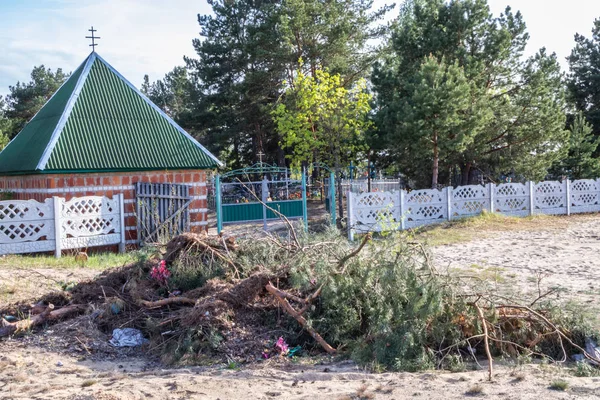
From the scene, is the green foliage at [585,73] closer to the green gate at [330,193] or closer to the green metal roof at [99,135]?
the green gate at [330,193]

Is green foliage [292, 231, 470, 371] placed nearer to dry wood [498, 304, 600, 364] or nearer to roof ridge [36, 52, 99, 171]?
dry wood [498, 304, 600, 364]

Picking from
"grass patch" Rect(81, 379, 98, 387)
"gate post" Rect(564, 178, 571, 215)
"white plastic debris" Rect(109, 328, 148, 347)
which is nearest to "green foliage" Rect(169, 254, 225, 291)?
"white plastic debris" Rect(109, 328, 148, 347)

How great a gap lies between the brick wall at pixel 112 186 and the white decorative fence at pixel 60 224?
1.86ft

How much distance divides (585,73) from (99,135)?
30.9 metres

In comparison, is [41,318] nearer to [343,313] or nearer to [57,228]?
[343,313]

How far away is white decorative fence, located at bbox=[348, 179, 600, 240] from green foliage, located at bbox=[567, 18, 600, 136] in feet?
51.5

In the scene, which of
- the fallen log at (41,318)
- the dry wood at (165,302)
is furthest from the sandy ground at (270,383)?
the dry wood at (165,302)

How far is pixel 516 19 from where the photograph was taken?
22.4 m

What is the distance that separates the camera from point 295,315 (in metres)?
Result: 6.47

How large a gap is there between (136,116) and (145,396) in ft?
40.0

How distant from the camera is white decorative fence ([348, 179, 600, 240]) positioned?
17156 millimetres

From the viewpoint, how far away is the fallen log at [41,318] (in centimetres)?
695

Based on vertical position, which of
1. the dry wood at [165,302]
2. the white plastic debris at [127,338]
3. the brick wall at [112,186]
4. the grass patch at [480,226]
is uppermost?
the brick wall at [112,186]

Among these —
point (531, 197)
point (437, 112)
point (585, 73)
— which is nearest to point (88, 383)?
point (437, 112)
